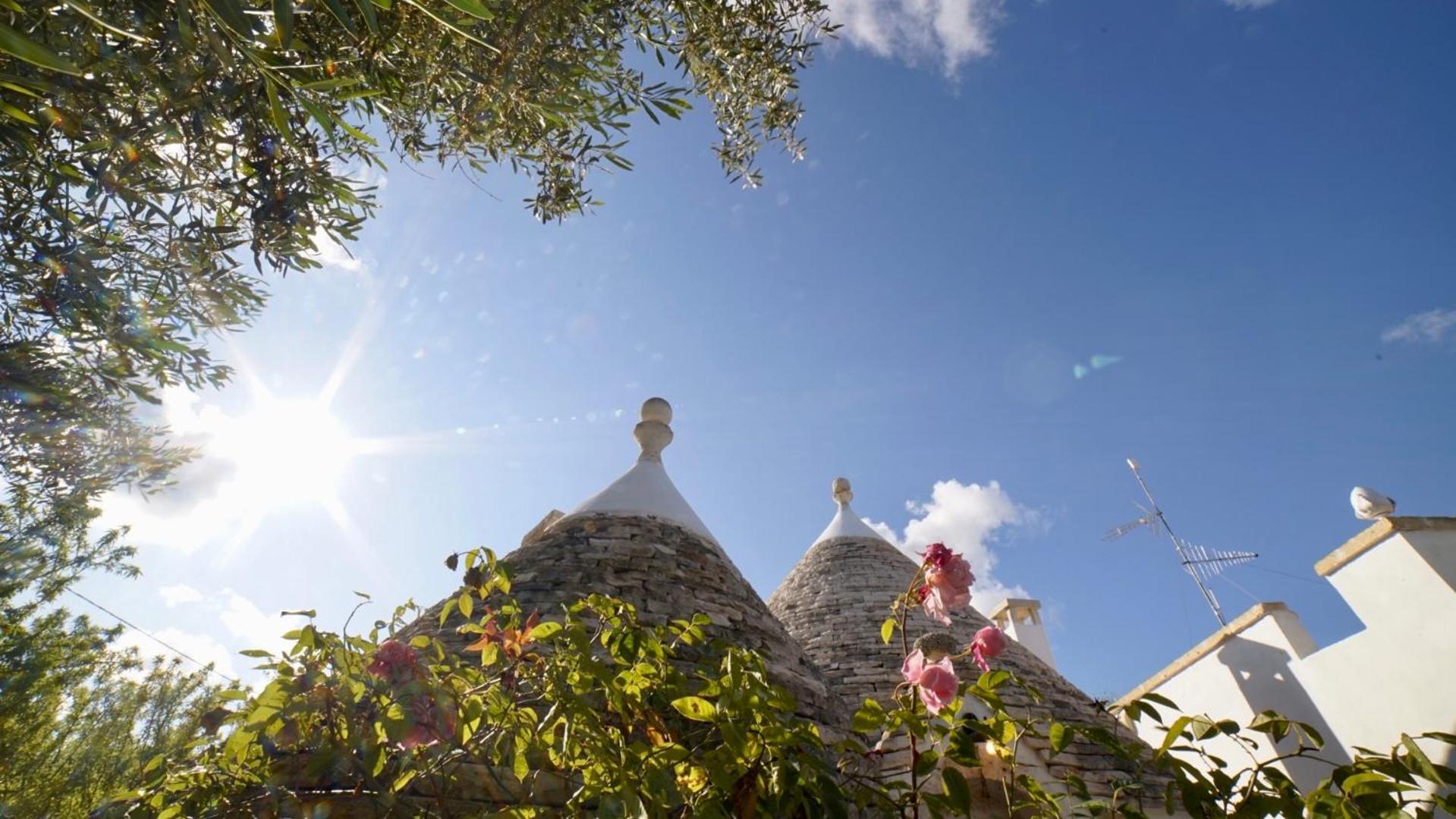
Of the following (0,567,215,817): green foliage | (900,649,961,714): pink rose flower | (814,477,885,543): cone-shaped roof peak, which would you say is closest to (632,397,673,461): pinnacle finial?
(814,477,885,543): cone-shaped roof peak

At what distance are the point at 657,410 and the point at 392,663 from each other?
505 centimetres

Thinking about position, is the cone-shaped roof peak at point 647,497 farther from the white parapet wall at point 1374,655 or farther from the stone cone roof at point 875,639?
the white parapet wall at point 1374,655

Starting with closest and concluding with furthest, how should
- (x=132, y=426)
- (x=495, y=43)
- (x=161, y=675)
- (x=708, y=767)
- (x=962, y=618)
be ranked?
(x=708, y=767), (x=495, y=43), (x=132, y=426), (x=962, y=618), (x=161, y=675)

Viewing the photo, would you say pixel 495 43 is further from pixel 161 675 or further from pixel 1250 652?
pixel 161 675

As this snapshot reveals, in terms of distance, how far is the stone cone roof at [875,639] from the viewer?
4.46 metres

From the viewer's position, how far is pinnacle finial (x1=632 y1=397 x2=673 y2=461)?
6.39m

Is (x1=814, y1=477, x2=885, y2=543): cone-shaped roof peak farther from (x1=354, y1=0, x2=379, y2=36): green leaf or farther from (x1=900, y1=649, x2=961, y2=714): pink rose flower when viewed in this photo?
(x1=354, y1=0, x2=379, y2=36): green leaf

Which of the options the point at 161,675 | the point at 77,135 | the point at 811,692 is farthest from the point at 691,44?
the point at 161,675

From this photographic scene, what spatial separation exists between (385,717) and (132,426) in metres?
6.45

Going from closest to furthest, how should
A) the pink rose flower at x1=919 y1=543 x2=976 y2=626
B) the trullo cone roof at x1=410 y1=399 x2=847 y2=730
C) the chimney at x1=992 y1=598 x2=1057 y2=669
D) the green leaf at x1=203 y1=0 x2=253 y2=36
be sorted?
the green leaf at x1=203 y1=0 x2=253 y2=36 → the pink rose flower at x1=919 y1=543 x2=976 y2=626 → the trullo cone roof at x1=410 y1=399 x2=847 y2=730 → the chimney at x1=992 y1=598 x2=1057 y2=669

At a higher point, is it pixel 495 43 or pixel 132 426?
pixel 132 426

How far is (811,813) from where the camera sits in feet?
4.87

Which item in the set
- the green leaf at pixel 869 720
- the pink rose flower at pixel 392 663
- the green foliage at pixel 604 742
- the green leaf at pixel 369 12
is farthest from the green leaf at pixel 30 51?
the green leaf at pixel 869 720

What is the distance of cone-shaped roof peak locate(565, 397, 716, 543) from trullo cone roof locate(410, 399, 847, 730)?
0.04ft
